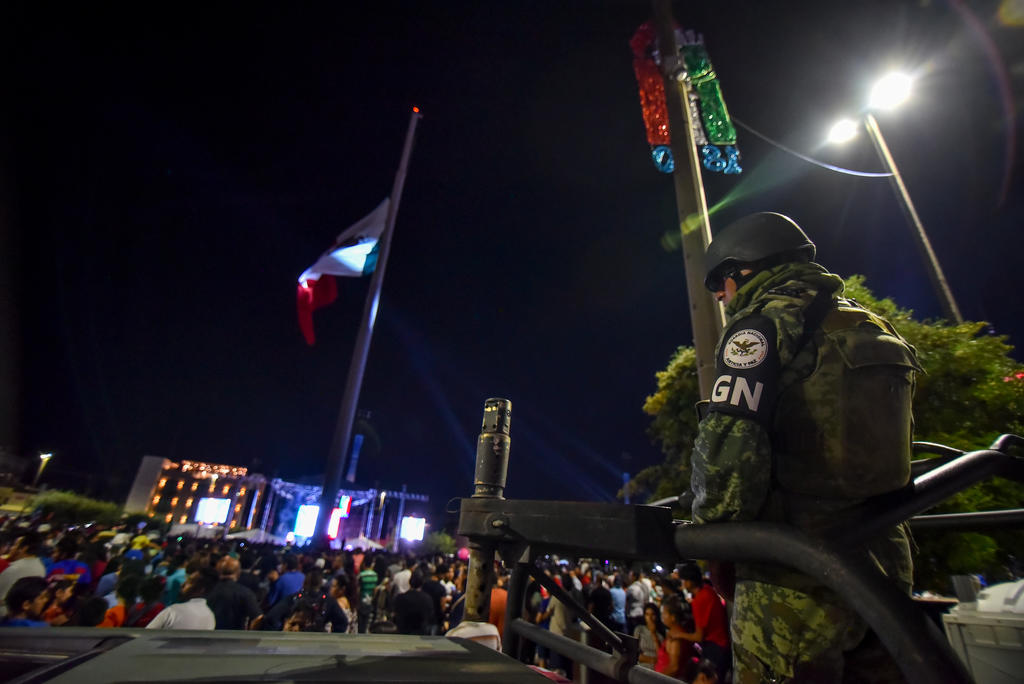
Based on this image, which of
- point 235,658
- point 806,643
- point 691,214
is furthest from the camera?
point 691,214

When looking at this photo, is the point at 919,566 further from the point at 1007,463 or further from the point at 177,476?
the point at 177,476

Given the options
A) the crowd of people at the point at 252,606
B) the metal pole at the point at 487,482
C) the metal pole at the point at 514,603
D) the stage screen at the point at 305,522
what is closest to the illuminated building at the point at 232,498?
the stage screen at the point at 305,522

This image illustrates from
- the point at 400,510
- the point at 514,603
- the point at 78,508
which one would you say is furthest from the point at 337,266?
the point at 400,510

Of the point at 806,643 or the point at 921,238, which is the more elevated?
the point at 921,238

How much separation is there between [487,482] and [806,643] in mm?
1667

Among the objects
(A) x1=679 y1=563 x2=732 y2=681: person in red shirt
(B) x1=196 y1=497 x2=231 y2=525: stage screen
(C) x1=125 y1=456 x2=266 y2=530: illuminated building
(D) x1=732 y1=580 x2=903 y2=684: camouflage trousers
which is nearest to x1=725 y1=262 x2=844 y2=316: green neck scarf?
(D) x1=732 y1=580 x2=903 y2=684: camouflage trousers

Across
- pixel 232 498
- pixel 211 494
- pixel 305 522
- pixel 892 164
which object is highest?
pixel 892 164

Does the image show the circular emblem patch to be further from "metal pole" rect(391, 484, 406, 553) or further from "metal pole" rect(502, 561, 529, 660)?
"metal pole" rect(391, 484, 406, 553)

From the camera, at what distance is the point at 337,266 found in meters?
17.6

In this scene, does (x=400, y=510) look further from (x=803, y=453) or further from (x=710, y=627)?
(x=803, y=453)

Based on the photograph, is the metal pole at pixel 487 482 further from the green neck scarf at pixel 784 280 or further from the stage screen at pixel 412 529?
the stage screen at pixel 412 529

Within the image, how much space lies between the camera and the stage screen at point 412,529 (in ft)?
216

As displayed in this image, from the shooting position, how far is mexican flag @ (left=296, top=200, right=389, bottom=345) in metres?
17.4

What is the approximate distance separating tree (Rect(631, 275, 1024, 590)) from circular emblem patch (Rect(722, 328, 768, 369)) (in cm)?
457
